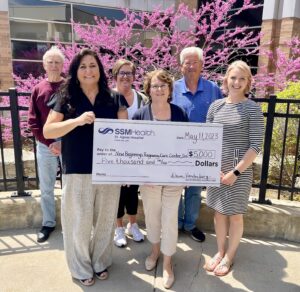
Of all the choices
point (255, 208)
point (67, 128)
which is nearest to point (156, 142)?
point (67, 128)

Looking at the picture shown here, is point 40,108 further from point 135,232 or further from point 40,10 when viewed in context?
point 40,10

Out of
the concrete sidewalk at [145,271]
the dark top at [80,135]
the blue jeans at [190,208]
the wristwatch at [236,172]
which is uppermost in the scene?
the dark top at [80,135]

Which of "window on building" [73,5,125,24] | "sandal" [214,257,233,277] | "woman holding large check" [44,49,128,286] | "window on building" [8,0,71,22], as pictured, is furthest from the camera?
"window on building" [73,5,125,24]

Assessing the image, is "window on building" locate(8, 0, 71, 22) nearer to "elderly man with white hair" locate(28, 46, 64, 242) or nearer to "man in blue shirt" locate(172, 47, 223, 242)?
"elderly man with white hair" locate(28, 46, 64, 242)

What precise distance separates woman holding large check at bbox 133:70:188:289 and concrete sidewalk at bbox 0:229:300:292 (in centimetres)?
26

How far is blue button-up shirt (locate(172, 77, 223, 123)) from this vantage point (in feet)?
10.9

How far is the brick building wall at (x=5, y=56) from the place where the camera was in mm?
10656

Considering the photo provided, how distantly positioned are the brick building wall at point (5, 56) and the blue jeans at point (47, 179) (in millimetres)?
8307

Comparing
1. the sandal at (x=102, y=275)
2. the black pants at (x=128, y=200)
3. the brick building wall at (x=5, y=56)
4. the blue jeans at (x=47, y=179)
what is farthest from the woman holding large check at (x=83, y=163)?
the brick building wall at (x=5, y=56)

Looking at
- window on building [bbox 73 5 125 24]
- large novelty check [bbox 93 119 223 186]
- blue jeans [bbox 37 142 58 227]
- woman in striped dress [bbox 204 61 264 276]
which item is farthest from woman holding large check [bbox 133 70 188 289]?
window on building [bbox 73 5 125 24]

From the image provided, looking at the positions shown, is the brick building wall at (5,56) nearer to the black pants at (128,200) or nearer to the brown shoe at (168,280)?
the black pants at (128,200)

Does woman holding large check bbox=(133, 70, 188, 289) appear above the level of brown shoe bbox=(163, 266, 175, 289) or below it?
above

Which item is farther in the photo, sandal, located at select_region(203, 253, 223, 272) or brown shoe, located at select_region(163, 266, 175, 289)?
sandal, located at select_region(203, 253, 223, 272)

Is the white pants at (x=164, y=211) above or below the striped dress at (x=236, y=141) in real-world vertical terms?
below
